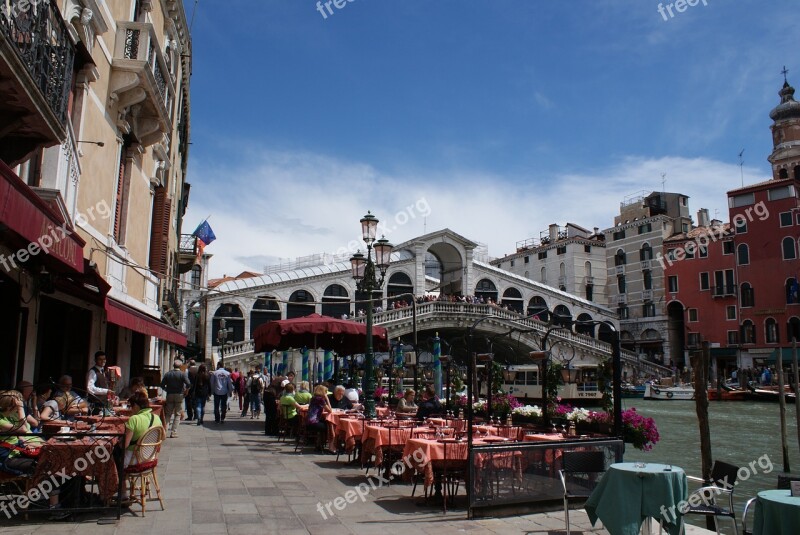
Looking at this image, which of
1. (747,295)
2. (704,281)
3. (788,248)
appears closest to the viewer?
(788,248)

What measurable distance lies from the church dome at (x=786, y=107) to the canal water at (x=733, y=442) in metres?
26.1

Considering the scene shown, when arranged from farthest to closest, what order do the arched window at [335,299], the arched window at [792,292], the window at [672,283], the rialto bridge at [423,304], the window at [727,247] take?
the window at [672,283], the window at [727,247], the arched window at [335,299], the arched window at [792,292], the rialto bridge at [423,304]

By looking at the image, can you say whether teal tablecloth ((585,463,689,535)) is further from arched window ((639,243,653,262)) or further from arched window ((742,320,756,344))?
arched window ((639,243,653,262))

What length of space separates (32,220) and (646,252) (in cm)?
4917

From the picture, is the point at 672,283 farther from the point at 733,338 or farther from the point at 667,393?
the point at 667,393

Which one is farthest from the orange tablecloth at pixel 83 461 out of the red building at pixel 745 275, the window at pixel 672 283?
the window at pixel 672 283

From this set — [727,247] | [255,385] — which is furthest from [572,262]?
[255,385]

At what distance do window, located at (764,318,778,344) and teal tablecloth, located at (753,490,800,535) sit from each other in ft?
140

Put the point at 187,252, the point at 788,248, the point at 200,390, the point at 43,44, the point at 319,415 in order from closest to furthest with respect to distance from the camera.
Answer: the point at 43,44 < the point at 319,415 < the point at 200,390 < the point at 187,252 < the point at 788,248

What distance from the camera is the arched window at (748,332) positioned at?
140 ft

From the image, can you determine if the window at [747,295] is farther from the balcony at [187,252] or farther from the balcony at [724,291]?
the balcony at [187,252]

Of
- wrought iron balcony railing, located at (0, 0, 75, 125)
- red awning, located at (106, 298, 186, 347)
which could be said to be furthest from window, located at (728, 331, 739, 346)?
wrought iron balcony railing, located at (0, 0, 75, 125)

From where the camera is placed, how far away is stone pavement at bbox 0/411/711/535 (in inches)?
235

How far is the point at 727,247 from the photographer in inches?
1731
